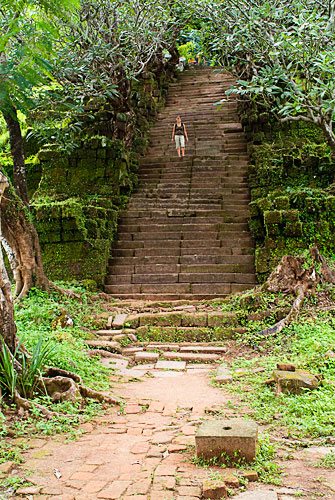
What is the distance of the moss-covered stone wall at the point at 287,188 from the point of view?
9062 mm

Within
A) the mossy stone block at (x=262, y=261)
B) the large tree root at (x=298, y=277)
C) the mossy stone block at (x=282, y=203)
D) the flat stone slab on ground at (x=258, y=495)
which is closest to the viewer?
the flat stone slab on ground at (x=258, y=495)

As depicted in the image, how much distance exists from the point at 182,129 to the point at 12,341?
957 centimetres

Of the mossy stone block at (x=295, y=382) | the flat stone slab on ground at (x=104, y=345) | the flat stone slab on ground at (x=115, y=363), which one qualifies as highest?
the mossy stone block at (x=295, y=382)

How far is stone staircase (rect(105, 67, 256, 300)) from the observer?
920 cm

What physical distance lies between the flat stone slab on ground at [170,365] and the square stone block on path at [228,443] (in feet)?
9.66

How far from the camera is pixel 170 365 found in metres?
6.36

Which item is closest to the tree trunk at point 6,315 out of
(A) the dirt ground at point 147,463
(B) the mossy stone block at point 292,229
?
(A) the dirt ground at point 147,463

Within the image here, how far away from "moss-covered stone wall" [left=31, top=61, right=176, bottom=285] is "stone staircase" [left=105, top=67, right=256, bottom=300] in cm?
39

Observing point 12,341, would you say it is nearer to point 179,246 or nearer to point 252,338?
point 252,338

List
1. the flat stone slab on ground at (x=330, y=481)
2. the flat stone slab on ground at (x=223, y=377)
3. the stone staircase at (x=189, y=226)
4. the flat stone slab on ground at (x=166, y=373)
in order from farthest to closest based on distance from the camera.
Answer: the stone staircase at (x=189, y=226), the flat stone slab on ground at (x=166, y=373), the flat stone slab on ground at (x=223, y=377), the flat stone slab on ground at (x=330, y=481)

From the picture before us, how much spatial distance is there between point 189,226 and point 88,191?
2679 mm

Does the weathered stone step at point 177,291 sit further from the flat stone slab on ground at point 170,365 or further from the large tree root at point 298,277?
the flat stone slab on ground at point 170,365

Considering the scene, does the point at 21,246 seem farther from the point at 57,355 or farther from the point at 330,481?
the point at 330,481

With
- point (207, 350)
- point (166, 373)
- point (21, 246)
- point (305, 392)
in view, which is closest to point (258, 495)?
point (305, 392)
